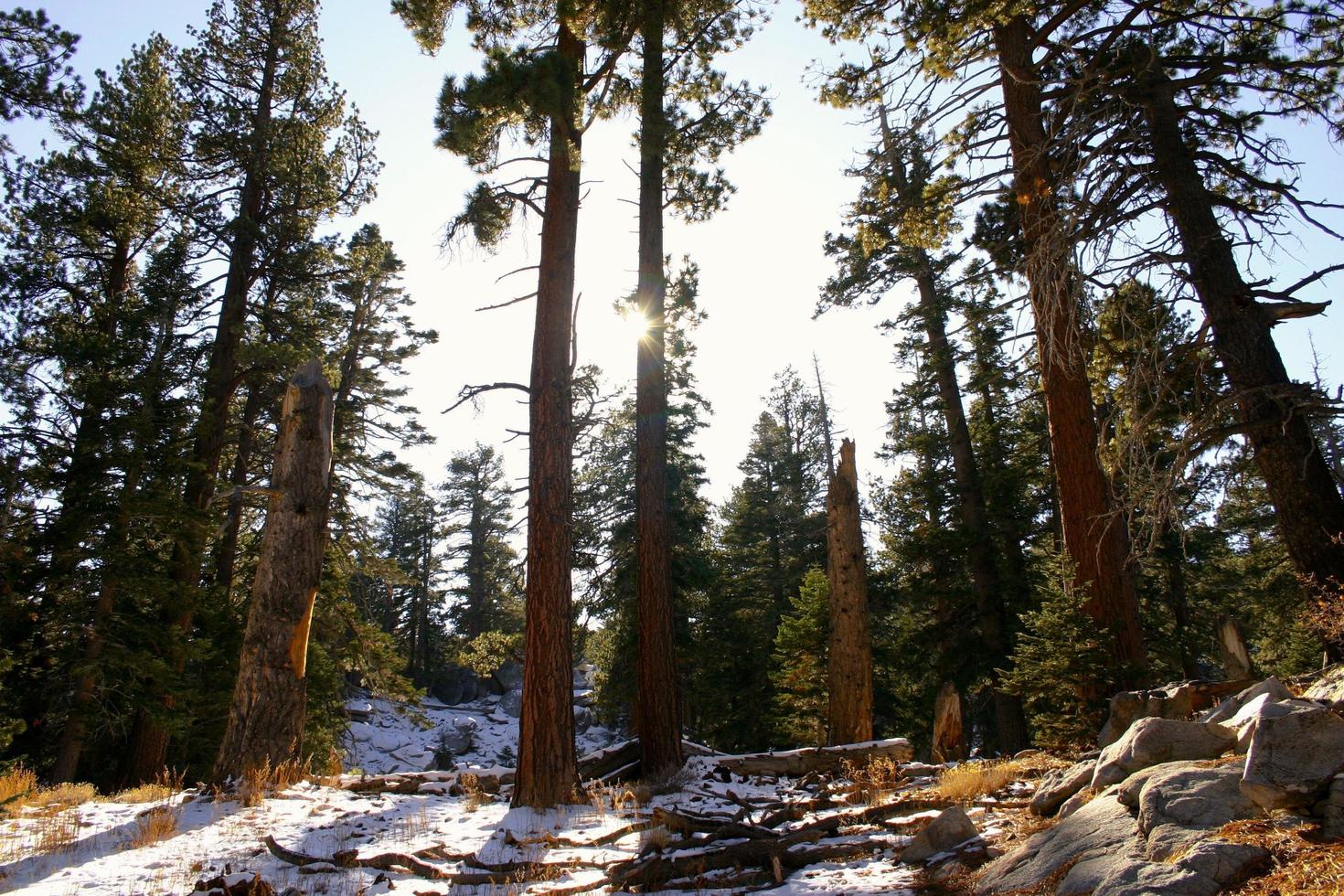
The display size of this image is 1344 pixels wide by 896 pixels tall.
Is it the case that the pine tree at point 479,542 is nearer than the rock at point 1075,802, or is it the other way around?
the rock at point 1075,802

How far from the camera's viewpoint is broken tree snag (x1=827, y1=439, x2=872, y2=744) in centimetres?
1177

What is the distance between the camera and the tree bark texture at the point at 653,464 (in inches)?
396

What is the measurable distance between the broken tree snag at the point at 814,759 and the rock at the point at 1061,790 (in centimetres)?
468

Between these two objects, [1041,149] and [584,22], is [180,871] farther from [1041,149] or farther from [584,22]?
[584,22]

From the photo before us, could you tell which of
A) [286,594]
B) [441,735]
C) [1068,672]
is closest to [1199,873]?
[1068,672]

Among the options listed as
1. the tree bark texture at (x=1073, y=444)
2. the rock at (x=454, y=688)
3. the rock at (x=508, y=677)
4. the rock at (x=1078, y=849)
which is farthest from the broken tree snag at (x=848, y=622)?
the rock at (x=454, y=688)

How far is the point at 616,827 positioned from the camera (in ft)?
22.2

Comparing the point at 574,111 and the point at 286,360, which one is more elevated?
the point at 574,111

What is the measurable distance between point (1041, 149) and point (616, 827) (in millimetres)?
6893

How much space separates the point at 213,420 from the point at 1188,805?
15219 millimetres

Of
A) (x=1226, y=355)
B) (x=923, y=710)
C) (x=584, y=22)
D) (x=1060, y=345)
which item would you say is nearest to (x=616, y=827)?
(x=1226, y=355)

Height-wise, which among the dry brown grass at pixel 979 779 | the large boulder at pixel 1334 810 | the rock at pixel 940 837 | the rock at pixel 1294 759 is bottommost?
the rock at pixel 940 837

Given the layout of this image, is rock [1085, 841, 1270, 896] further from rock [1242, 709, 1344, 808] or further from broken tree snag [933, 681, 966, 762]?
broken tree snag [933, 681, 966, 762]

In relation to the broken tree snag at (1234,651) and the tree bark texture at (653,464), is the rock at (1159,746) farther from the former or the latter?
the tree bark texture at (653,464)
